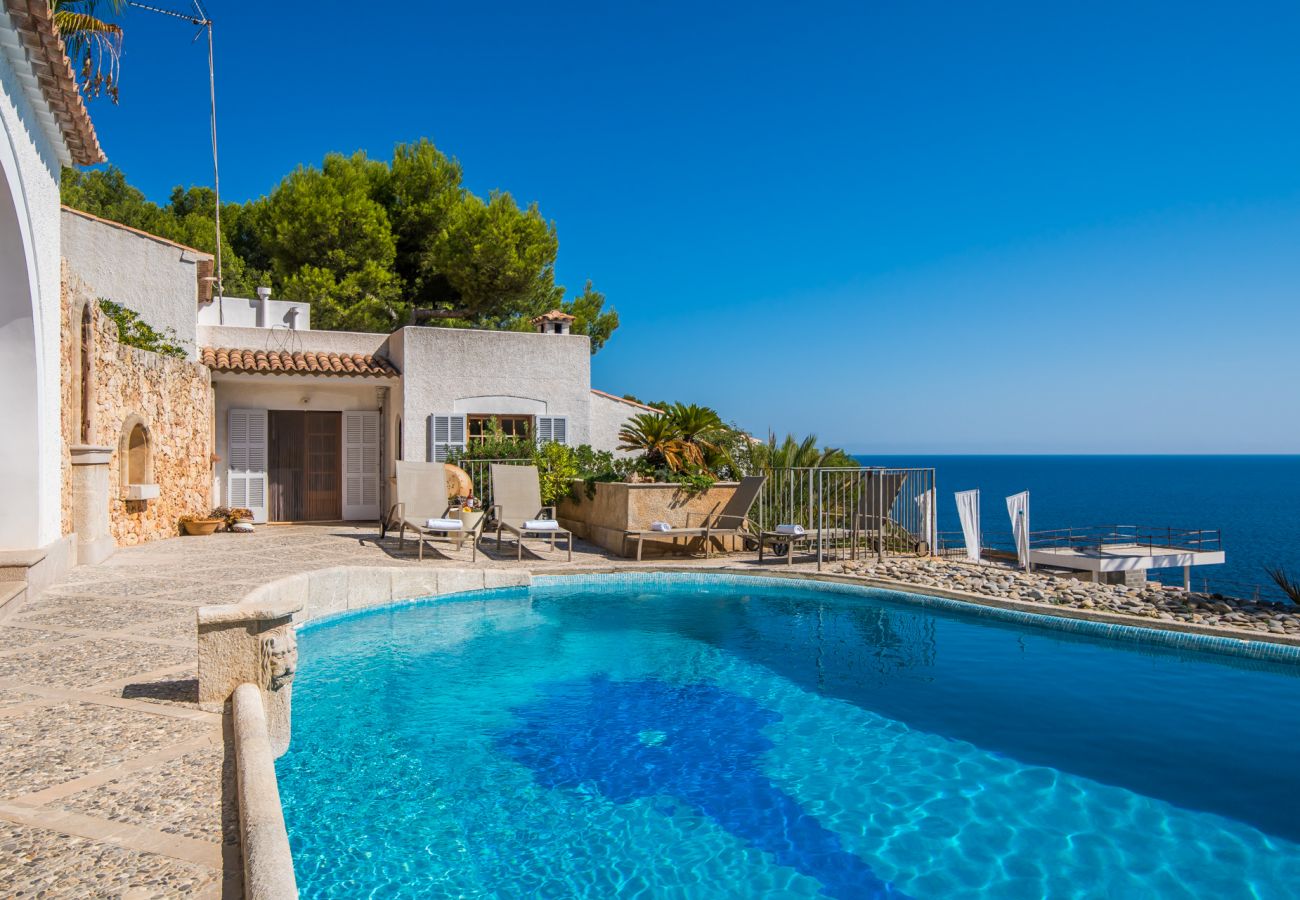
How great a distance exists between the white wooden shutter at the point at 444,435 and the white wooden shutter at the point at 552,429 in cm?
154

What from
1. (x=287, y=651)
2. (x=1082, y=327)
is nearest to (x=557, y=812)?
(x=287, y=651)

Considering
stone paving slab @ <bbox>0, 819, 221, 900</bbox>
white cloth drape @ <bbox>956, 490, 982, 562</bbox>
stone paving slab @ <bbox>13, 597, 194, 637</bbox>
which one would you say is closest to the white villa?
stone paving slab @ <bbox>13, 597, 194, 637</bbox>

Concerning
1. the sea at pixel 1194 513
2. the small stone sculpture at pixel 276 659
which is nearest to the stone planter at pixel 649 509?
the small stone sculpture at pixel 276 659

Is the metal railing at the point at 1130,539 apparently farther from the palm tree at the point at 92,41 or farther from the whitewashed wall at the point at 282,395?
the palm tree at the point at 92,41

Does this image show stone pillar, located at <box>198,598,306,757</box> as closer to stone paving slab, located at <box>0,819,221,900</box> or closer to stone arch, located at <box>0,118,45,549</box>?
stone paving slab, located at <box>0,819,221,900</box>

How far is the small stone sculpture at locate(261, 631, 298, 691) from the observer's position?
453cm

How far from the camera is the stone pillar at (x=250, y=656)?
4418mm

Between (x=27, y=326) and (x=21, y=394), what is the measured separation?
2.07 ft

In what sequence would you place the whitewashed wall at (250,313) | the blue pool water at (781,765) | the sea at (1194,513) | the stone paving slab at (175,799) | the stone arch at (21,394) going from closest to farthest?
the stone paving slab at (175,799) < the blue pool water at (781,765) < the stone arch at (21,394) < the whitewashed wall at (250,313) < the sea at (1194,513)

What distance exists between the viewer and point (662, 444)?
13.6 meters

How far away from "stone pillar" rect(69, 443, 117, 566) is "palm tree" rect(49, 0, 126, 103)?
4.31 metres

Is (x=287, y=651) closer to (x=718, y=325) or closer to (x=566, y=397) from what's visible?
(x=566, y=397)

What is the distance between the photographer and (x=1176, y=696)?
23.0 ft

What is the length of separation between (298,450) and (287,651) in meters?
12.7
